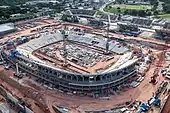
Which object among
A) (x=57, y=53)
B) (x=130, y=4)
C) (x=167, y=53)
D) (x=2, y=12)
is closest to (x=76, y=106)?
(x=57, y=53)

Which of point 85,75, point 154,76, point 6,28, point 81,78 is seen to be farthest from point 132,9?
point 85,75

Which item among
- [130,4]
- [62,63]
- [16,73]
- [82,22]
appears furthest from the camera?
[130,4]

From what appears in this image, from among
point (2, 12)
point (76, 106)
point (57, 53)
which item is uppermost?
point (2, 12)

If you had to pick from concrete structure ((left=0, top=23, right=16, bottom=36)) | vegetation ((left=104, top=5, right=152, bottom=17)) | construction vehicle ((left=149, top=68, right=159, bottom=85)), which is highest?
vegetation ((left=104, top=5, right=152, bottom=17))

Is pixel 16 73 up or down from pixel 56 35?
down

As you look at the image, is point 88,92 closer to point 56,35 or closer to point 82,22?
point 56,35

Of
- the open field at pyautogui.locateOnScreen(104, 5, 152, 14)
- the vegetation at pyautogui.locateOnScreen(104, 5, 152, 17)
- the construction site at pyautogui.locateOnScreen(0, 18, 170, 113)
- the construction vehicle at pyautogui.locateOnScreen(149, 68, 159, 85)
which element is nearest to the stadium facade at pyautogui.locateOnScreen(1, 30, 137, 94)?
the construction site at pyautogui.locateOnScreen(0, 18, 170, 113)

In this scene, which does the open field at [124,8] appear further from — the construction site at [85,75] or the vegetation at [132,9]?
the construction site at [85,75]

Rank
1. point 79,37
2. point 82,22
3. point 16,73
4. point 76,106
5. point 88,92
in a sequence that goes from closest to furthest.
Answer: point 76,106 < point 88,92 < point 16,73 < point 79,37 < point 82,22

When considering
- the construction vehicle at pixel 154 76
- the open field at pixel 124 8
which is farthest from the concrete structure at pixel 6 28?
the construction vehicle at pixel 154 76

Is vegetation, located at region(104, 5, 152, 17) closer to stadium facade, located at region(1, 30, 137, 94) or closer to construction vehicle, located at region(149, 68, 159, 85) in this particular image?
construction vehicle, located at region(149, 68, 159, 85)
